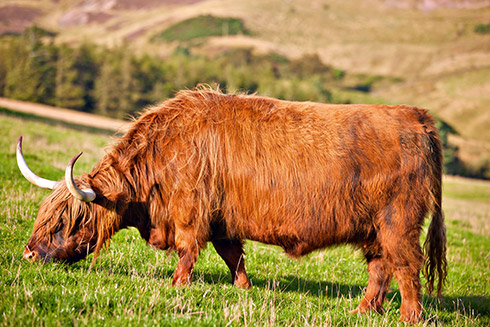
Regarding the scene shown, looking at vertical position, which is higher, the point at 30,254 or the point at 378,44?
the point at 378,44

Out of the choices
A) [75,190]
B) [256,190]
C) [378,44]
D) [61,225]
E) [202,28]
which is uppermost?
[202,28]

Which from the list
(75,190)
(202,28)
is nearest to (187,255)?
(75,190)

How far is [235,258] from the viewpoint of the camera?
573 cm

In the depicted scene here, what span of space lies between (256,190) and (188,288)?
51.8 inches

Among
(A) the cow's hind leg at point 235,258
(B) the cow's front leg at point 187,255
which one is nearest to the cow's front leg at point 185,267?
(B) the cow's front leg at point 187,255

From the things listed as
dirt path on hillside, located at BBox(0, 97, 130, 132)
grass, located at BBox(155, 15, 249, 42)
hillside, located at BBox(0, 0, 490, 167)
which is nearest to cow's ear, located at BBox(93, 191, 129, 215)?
dirt path on hillside, located at BBox(0, 97, 130, 132)

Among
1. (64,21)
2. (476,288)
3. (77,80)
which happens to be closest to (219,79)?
(77,80)

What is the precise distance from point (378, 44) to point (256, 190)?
170078 mm

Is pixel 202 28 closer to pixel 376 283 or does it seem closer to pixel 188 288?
pixel 376 283

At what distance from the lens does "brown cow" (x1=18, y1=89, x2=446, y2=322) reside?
509 cm

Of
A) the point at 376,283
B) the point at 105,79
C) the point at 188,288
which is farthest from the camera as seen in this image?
the point at 105,79

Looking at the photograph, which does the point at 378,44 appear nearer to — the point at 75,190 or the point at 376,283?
the point at 376,283

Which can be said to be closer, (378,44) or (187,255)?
(187,255)

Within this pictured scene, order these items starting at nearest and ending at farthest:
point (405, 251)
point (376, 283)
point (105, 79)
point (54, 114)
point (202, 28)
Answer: point (405, 251), point (376, 283), point (54, 114), point (105, 79), point (202, 28)
